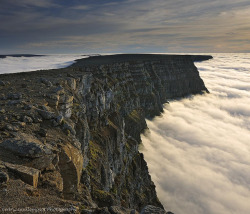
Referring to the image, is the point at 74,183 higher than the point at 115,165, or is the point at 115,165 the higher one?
the point at 74,183

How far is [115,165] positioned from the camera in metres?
48.4

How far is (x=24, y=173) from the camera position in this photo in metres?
12.5

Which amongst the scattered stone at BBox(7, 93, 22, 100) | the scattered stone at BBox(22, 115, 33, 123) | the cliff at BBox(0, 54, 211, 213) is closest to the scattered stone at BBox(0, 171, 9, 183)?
the cliff at BBox(0, 54, 211, 213)

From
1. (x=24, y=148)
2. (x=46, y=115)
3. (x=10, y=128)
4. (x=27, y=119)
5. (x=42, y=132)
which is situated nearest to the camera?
(x=24, y=148)

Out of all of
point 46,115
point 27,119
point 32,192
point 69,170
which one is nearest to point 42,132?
point 27,119

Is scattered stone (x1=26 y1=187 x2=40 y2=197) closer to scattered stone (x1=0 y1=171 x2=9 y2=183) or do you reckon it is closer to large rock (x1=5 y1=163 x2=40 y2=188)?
large rock (x1=5 y1=163 x2=40 y2=188)

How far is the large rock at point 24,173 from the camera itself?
12.5m

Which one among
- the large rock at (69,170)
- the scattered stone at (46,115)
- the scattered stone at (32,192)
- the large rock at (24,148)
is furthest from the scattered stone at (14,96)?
the scattered stone at (32,192)

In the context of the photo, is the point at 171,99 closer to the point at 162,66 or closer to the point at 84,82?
the point at 162,66

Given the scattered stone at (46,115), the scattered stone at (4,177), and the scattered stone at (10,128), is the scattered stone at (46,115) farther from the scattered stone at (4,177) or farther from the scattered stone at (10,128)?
the scattered stone at (4,177)

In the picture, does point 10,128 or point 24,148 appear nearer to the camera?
point 24,148

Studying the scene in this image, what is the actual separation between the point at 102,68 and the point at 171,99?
11790 centimetres

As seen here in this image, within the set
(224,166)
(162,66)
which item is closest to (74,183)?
(224,166)

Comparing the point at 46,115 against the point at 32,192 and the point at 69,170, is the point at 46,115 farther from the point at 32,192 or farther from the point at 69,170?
the point at 32,192
